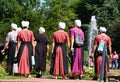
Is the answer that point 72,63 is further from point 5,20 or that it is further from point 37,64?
point 5,20

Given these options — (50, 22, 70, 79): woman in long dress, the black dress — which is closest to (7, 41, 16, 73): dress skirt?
the black dress

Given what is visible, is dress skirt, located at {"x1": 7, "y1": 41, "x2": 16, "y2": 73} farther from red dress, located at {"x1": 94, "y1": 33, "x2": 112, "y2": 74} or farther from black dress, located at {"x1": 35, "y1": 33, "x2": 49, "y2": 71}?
red dress, located at {"x1": 94, "y1": 33, "x2": 112, "y2": 74}

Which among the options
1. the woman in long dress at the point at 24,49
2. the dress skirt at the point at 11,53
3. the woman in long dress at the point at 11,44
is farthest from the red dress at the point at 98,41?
the dress skirt at the point at 11,53

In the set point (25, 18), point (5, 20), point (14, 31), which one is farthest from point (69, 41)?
point (5, 20)

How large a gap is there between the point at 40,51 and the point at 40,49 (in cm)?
9

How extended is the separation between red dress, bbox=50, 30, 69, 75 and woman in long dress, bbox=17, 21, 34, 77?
2.15 feet

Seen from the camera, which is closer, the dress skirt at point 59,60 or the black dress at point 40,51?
the dress skirt at point 59,60

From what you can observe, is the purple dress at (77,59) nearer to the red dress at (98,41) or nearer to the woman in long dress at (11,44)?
the red dress at (98,41)

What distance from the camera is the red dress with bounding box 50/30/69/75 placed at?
49.6ft

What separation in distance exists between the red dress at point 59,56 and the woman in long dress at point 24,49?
655 millimetres

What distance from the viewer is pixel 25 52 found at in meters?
15.2

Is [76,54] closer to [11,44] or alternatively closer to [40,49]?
[40,49]

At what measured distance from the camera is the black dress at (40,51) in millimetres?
15867

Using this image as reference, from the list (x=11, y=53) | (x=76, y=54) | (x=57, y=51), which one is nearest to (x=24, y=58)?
(x=57, y=51)
